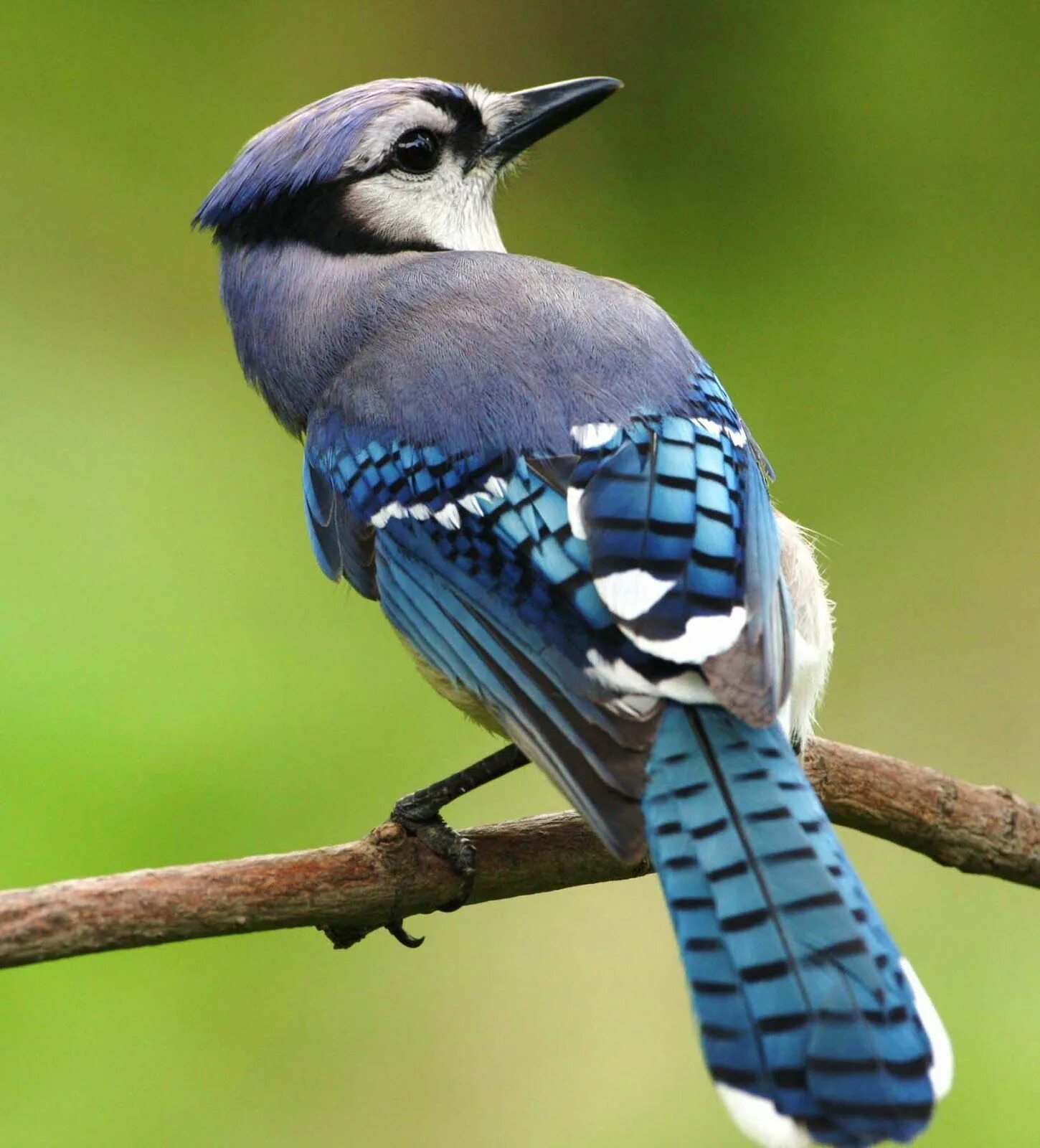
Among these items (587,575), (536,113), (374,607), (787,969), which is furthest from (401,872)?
(374,607)

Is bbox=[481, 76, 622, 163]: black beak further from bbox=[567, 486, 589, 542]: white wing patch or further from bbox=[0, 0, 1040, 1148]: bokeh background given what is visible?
bbox=[567, 486, 589, 542]: white wing patch

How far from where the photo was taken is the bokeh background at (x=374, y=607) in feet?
9.39

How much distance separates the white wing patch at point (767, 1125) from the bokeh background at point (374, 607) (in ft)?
5.06

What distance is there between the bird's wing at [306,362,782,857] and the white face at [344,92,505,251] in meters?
0.49

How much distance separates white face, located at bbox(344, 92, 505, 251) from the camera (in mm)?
2291

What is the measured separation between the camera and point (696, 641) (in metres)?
1.53

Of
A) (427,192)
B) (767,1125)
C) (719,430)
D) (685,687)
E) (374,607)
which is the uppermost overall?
(427,192)

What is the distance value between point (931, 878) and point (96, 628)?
1705mm

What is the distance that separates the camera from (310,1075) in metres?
2.83

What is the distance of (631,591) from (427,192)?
1.01m

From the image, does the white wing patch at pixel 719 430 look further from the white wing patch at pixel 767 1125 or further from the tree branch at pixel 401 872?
the white wing patch at pixel 767 1125

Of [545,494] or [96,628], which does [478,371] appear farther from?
[96,628]

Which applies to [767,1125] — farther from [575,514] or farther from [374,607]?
[374,607]

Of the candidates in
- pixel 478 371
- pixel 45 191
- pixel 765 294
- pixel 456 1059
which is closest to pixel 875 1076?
pixel 478 371
